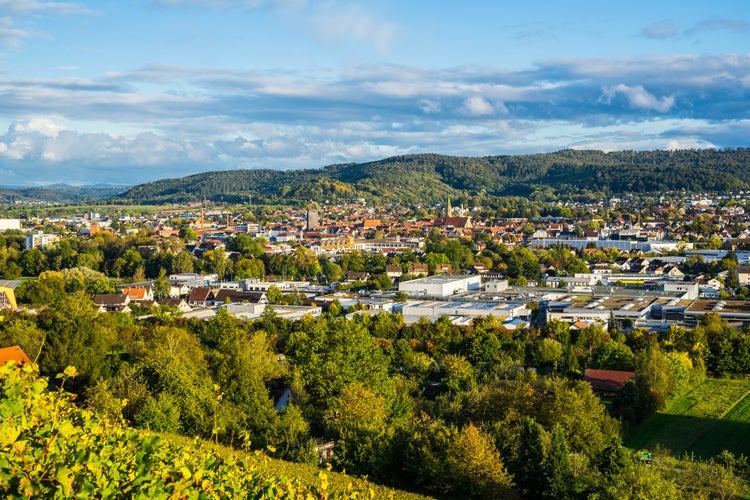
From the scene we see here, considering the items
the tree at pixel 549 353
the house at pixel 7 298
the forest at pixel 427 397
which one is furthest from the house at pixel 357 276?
the tree at pixel 549 353

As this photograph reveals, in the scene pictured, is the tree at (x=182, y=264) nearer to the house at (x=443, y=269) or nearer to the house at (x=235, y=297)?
the house at (x=235, y=297)

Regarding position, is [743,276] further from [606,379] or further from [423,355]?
[423,355]

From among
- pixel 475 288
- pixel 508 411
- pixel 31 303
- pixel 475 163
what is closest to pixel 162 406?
pixel 508 411

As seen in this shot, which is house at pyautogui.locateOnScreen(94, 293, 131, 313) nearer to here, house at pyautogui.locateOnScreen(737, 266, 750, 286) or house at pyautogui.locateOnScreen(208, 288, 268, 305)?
house at pyautogui.locateOnScreen(208, 288, 268, 305)

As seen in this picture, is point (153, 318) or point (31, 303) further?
point (31, 303)

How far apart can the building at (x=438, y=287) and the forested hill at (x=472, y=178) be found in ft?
213

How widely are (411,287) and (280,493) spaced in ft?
102

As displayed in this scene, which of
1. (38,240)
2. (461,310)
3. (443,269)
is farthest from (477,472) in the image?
(38,240)

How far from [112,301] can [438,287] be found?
13.9 metres

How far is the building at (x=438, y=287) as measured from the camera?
3441 centimetres

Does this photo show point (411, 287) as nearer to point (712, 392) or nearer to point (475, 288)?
point (475, 288)

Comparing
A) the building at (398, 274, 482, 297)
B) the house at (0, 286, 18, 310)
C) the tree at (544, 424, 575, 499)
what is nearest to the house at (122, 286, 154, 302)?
the house at (0, 286, 18, 310)

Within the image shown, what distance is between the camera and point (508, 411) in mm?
12352

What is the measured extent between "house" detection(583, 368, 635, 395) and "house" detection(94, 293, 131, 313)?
19.9m
